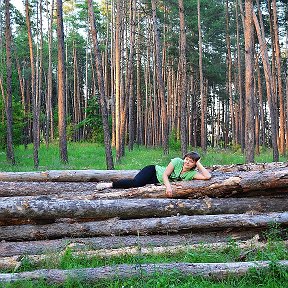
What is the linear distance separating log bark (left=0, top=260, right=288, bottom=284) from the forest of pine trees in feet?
29.5

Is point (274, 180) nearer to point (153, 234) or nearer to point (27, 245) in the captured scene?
point (153, 234)

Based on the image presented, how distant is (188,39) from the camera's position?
115ft

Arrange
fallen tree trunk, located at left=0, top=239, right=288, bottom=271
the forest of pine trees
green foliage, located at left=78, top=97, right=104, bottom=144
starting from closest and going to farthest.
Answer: fallen tree trunk, located at left=0, top=239, right=288, bottom=271 → the forest of pine trees → green foliage, located at left=78, top=97, right=104, bottom=144

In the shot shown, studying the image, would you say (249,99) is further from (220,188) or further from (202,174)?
(220,188)

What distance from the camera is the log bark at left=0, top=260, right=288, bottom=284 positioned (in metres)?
5.17

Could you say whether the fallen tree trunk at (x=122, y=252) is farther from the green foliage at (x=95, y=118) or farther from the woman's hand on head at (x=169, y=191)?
the green foliage at (x=95, y=118)

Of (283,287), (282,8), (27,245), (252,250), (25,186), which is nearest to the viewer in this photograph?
(283,287)

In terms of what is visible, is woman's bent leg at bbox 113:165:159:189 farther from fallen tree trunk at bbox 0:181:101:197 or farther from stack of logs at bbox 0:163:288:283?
fallen tree trunk at bbox 0:181:101:197

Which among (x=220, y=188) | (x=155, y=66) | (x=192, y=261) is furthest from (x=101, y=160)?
(x=155, y=66)

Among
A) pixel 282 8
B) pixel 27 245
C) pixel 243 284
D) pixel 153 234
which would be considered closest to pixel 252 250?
pixel 243 284

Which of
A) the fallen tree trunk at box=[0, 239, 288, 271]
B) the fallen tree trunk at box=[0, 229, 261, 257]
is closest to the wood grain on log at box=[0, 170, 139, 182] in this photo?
the fallen tree trunk at box=[0, 229, 261, 257]

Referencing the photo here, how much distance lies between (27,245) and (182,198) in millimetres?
2884

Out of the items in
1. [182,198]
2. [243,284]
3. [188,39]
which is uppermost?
[188,39]

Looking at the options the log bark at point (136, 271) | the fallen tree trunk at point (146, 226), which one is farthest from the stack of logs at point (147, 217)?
the log bark at point (136, 271)
